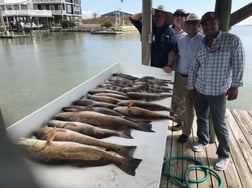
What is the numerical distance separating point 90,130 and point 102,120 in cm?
17

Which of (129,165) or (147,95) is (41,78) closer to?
(147,95)

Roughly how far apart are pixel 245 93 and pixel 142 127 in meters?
8.83

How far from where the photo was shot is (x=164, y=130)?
5.23 ft

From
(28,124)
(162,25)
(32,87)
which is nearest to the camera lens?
(28,124)

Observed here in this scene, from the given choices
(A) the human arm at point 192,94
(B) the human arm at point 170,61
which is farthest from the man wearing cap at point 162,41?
(A) the human arm at point 192,94

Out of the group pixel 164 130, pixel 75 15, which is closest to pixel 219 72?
pixel 164 130

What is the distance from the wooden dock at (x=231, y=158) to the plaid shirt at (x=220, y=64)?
76cm

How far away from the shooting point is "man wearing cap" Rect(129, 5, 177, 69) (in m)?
2.89

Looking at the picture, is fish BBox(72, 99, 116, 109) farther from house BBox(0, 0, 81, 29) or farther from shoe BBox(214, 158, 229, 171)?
house BBox(0, 0, 81, 29)

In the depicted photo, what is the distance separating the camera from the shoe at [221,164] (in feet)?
7.47

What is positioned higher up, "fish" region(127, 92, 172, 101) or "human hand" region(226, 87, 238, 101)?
"human hand" region(226, 87, 238, 101)

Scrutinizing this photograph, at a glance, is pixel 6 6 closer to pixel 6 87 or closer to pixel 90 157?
pixel 6 87

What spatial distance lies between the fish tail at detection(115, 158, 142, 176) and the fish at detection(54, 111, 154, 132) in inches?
15.1

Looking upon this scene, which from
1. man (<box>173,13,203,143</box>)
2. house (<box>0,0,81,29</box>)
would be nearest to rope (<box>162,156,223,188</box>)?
man (<box>173,13,203,143</box>)
